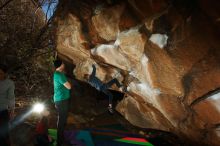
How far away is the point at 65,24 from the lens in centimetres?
889

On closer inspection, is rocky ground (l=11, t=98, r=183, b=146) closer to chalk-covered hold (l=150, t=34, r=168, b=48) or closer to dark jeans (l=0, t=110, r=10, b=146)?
dark jeans (l=0, t=110, r=10, b=146)

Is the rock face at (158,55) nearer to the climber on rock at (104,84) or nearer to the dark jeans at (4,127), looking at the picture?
the climber on rock at (104,84)

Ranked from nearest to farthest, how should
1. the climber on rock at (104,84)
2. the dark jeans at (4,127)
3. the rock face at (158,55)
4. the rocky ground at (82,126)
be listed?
the rock face at (158,55), the dark jeans at (4,127), the rocky ground at (82,126), the climber on rock at (104,84)

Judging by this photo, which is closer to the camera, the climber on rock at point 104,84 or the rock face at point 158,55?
the rock face at point 158,55

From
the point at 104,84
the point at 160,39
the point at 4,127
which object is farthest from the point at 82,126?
the point at 160,39

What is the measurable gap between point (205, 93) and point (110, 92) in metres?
3.82

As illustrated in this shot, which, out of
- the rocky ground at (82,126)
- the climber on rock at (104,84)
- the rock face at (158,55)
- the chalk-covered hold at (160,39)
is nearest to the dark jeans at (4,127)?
the rocky ground at (82,126)

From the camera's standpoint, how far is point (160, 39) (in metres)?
5.79

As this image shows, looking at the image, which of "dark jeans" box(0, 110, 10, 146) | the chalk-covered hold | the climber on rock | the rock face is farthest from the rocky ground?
the chalk-covered hold

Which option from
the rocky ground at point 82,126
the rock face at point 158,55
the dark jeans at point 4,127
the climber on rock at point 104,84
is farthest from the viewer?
the climber on rock at point 104,84

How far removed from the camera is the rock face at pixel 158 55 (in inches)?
212

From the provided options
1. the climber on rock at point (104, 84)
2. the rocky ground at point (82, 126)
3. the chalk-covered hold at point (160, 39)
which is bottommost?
the rocky ground at point (82, 126)

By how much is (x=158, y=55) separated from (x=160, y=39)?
0.34 meters

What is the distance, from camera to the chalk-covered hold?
5.72 meters
